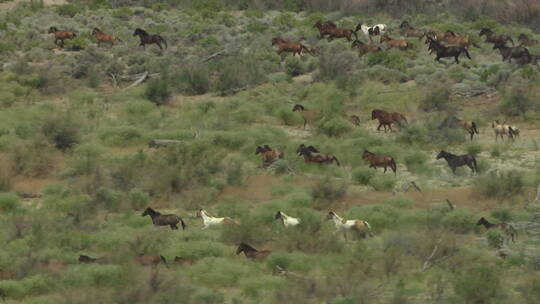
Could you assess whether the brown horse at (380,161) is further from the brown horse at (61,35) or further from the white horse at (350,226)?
the brown horse at (61,35)

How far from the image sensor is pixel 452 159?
66.9ft

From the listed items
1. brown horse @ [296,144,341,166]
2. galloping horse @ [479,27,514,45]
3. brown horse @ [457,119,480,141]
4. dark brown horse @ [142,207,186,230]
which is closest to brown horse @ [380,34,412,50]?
galloping horse @ [479,27,514,45]

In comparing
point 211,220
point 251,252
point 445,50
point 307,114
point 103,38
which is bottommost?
point 103,38

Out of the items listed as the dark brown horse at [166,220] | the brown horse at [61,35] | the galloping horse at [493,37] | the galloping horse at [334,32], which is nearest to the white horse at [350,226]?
the dark brown horse at [166,220]

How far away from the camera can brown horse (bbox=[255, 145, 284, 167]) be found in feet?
68.2

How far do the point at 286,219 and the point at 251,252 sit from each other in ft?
5.04

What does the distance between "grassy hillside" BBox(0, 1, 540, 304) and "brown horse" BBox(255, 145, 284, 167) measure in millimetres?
147

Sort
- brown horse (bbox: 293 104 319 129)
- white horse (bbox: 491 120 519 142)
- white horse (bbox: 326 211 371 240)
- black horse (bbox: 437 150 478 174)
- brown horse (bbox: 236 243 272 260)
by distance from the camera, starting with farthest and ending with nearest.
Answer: brown horse (bbox: 293 104 319 129), white horse (bbox: 491 120 519 142), black horse (bbox: 437 150 478 174), white horse (bbox: 326 211 371 240), brown horse (bbox: 236 243 272 260)

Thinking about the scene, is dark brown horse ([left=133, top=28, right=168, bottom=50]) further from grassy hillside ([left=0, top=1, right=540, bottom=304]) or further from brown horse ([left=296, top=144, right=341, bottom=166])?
brown horse ([left=296, top=144, right=341, bottom=166])

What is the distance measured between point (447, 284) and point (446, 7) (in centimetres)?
2786

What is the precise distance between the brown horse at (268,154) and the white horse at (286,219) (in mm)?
3952

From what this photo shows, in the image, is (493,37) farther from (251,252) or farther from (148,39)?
(251,252)

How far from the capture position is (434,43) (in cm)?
2978

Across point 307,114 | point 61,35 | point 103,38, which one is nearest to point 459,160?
point 307,114
